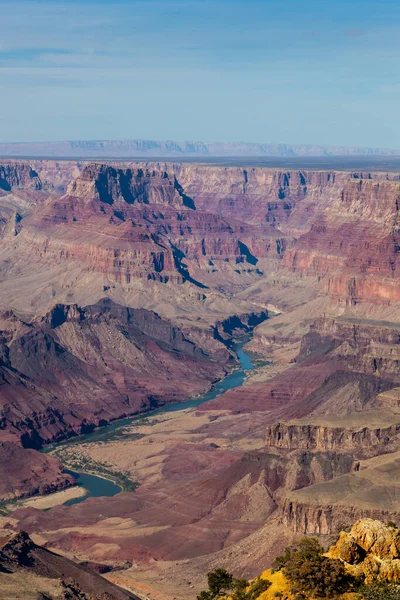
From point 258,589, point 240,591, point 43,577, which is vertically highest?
point 258,589

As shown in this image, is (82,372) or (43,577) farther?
(82,372)

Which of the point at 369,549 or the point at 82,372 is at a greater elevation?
the point at 369,549

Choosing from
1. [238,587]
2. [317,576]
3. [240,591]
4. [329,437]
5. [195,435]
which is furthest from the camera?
[195,435]

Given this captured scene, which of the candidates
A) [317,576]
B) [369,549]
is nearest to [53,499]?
[369,549]

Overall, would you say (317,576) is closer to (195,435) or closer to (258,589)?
(258,589)

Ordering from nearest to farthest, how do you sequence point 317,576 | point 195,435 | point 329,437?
point 317,576, point 329,437, point 195,435

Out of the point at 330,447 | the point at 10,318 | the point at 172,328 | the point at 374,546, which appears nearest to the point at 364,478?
the point at 330,447

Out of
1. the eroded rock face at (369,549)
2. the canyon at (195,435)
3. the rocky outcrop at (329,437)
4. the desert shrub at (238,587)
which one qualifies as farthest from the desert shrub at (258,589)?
the rocky outcrop at (329,437)
